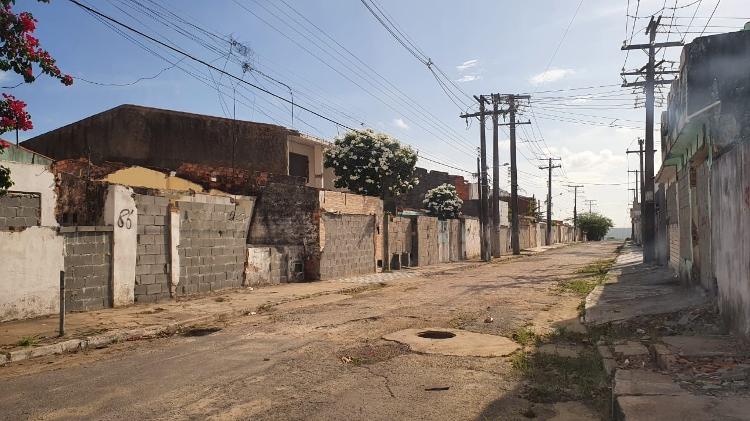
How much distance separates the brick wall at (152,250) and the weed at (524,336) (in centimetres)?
918

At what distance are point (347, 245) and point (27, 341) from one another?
1390cm

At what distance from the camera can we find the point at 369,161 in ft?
90.2

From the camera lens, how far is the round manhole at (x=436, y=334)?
8531 millimetres

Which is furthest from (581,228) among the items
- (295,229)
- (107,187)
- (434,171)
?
(107,187)

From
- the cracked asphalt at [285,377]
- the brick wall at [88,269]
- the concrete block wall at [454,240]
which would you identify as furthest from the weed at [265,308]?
the concrete block wall at [454,240]

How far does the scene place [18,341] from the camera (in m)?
8.47

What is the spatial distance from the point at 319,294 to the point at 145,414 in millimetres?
10836

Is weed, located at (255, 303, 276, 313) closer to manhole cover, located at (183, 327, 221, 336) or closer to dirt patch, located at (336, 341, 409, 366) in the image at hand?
manhole cover, located at (183, 327, 221, 336)

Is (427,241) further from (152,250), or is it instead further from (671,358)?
(671,358)

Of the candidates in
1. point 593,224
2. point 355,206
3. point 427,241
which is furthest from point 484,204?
point 593,224

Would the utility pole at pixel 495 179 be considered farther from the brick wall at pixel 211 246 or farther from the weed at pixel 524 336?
the weed at pixel 524 336

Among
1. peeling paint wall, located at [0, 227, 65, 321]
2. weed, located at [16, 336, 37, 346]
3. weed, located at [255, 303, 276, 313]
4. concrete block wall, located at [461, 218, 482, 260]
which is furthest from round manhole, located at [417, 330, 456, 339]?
concrete block wall, located at [461, 218, 482, 260]

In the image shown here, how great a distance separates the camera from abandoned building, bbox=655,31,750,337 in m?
6.96

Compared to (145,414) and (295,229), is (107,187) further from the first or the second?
(145,414)
